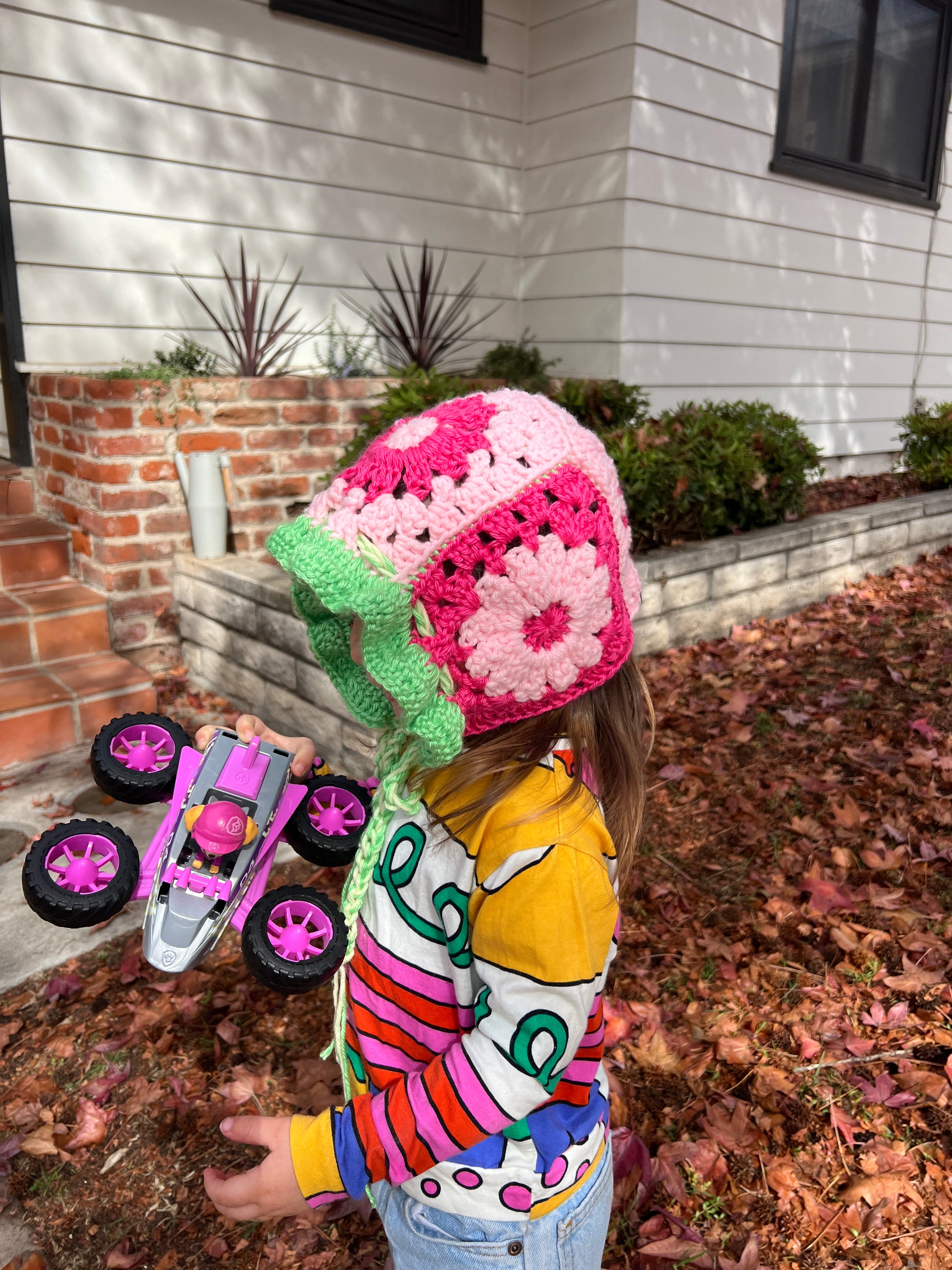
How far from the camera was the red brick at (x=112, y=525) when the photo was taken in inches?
167

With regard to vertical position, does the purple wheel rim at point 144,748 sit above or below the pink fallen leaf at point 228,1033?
above

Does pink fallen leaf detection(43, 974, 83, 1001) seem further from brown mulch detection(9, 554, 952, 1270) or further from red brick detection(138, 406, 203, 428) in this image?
red brick detection(138, 406, 203, 428)

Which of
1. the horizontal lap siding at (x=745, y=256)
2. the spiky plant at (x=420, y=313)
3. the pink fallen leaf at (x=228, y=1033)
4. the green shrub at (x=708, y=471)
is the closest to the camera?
the pink fallen leaf at (x=228, y=1033)

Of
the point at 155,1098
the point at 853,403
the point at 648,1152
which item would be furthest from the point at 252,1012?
the point at 853,403

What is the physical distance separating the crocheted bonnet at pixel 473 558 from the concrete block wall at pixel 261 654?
207cm

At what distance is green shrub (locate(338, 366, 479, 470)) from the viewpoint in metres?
4.67

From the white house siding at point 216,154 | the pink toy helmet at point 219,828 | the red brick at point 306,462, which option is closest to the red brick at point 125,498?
the red brick at point 306,462

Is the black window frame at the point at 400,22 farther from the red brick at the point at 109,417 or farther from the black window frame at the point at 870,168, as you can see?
the red brick at the point at 109,417

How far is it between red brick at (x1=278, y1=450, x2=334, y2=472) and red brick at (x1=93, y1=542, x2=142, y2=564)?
84cm

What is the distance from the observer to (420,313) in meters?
5.76

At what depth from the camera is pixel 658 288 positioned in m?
6.18

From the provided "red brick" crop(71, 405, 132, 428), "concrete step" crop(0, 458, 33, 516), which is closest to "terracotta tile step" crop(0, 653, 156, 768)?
"red brick" crop(71, 405, 132, 428)

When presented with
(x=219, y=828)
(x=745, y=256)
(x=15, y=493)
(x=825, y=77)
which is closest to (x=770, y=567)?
Answer: (x=745, y=256)

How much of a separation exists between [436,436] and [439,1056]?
73 cm
